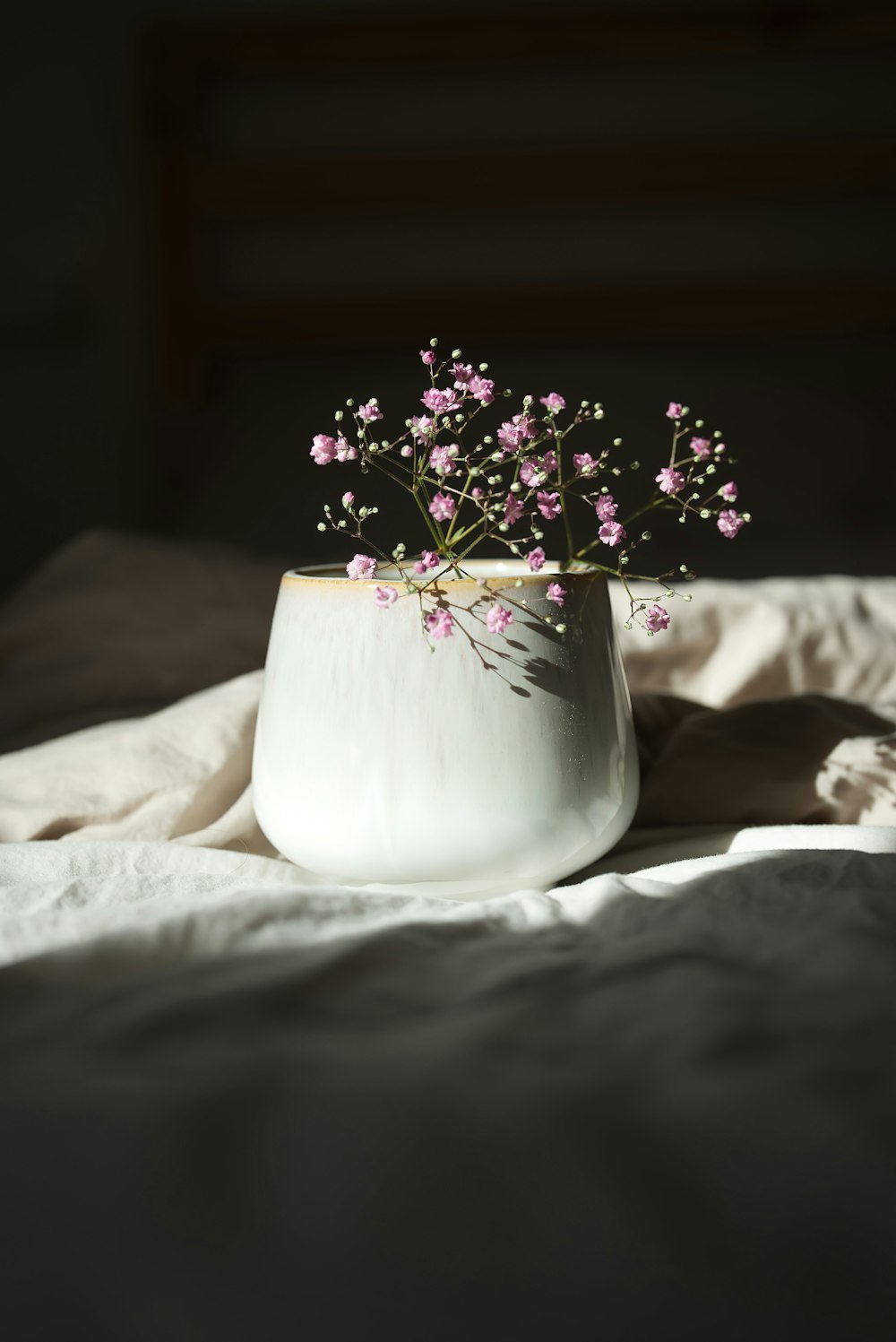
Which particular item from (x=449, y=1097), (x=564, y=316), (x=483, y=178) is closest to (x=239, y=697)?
(x=449, y=1097)

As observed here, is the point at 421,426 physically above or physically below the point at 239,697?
above

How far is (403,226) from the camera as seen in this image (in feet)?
8.29

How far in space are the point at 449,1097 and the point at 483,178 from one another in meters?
2.35

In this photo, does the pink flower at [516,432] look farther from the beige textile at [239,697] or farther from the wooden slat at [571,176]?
the wooden slat at [571,176]

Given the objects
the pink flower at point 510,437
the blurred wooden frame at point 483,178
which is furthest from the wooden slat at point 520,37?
the pink flower at point 510,437

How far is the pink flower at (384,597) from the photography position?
555 millimetres

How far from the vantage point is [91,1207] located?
0.34 meters

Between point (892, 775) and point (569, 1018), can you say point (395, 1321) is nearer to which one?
point (569, 1018)

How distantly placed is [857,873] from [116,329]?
2.28 meters

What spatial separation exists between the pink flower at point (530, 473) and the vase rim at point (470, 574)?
4 centimetres

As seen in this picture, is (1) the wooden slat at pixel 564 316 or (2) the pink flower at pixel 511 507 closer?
(2) the pink flower at pixel 511 507

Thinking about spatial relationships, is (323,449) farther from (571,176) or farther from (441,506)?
(571,176)

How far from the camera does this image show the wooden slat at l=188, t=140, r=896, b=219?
2.39 metres

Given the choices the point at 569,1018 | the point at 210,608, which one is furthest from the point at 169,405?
the point at 569,1018
